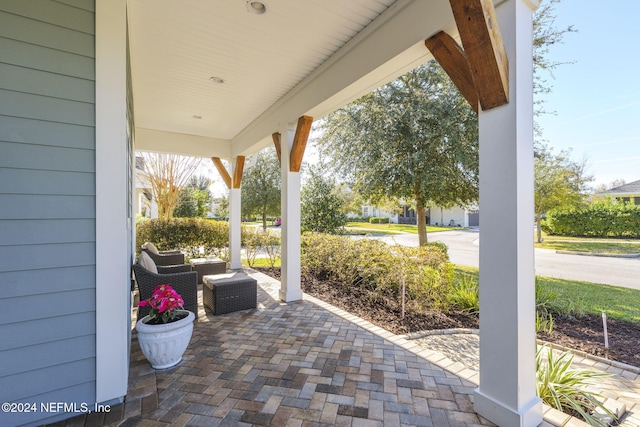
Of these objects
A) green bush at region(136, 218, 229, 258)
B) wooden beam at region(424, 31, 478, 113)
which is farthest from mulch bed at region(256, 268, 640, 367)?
green bush at region(136, 218, 229, 258)

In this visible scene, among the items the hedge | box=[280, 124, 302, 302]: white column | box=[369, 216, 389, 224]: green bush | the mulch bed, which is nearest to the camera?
the mulch bed

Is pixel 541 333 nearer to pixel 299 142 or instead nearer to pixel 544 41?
pixel 299 142

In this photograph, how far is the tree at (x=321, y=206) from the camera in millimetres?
10594

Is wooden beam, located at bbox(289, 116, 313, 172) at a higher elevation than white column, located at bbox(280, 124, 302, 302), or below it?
higher

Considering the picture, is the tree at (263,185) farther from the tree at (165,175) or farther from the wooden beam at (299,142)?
the wooden beam at (299,142)

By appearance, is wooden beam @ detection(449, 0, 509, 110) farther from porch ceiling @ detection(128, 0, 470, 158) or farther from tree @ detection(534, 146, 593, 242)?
tree @ detection(534, 146, 593, 242)

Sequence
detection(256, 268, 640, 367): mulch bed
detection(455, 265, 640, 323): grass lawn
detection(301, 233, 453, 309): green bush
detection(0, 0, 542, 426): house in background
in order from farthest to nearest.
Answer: detection(455, 265, 640, 323): grass lawn → detection(301, 233, 453, 309): green bush → detection(256, 268, 640, 367): mulch bed → detection(0, 0, 542, 426): house in background

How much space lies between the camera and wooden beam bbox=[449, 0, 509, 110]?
168 centimetres

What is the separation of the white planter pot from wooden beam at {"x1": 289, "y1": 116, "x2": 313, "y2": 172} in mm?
2830

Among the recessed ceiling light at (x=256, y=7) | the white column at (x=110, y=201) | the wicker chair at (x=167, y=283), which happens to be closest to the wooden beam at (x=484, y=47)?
the recessed ceiling light at (x=256, y=7)

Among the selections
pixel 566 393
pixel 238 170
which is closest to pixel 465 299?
pixel 566 393

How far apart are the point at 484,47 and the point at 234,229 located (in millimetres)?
6867

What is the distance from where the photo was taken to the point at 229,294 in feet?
13.7

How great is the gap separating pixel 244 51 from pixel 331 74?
107 centimetres
